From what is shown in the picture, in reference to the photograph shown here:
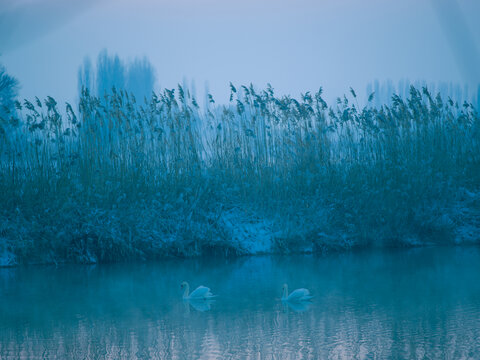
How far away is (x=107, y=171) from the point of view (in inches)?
347

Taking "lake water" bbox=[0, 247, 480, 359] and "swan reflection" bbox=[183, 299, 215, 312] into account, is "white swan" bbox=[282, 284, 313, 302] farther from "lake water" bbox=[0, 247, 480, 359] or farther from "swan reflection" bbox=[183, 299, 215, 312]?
"swan reflection" bbox=[183, 299, 215, 312]

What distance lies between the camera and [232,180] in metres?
9.23

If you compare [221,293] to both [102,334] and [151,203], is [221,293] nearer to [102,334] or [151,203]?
[102,334]

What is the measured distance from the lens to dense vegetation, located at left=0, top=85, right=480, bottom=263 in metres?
8.42

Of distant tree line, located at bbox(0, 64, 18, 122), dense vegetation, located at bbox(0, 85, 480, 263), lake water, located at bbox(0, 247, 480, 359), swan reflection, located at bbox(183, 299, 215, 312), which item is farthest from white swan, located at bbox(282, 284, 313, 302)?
distant tree line, located at bbox(0, 64, 18, 122)

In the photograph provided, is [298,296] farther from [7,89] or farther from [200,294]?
[7,89]

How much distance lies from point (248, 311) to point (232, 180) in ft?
13.6

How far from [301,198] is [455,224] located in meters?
2.60

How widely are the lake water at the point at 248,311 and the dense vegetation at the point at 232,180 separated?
2.04 ft

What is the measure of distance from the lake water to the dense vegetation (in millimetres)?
622

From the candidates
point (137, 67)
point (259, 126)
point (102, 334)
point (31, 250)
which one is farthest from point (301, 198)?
point (137, 67)

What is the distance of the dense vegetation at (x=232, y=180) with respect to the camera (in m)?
8.42

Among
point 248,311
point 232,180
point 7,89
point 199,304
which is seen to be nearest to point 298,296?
point 248,311

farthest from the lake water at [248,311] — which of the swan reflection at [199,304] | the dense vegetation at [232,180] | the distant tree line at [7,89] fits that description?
the distant tree line at [7,89]
